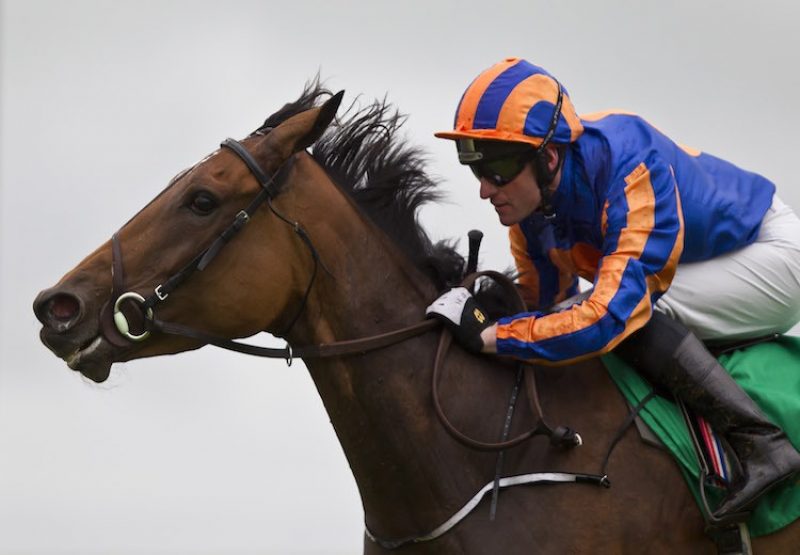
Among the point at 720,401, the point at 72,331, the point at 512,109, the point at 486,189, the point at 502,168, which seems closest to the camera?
the point at 72,331

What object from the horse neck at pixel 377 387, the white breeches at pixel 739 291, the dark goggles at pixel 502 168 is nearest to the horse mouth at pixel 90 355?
the horse neck at pixel 377 387

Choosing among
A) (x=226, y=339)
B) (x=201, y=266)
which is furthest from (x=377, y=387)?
(x=201, y=266)

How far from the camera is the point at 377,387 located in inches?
178

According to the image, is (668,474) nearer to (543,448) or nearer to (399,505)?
(543,448)

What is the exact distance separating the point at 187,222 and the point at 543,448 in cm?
160

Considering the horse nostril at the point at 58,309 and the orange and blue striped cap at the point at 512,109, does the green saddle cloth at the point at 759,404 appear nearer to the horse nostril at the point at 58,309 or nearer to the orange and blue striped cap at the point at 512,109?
the orange and blue striped cap at the point at 512,109

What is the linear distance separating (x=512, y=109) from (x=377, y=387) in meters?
1.19

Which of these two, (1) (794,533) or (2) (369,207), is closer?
(1) (794,533)

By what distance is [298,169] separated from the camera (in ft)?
15.3

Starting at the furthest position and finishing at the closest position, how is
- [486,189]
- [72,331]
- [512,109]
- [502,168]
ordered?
[486,189] < [502,168] < [512,109] < [72,331]

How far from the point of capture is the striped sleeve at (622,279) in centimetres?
435

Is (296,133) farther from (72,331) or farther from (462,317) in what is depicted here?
(72,331)

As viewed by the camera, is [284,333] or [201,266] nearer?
[201,266]

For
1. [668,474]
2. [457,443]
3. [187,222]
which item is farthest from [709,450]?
[187,222]
